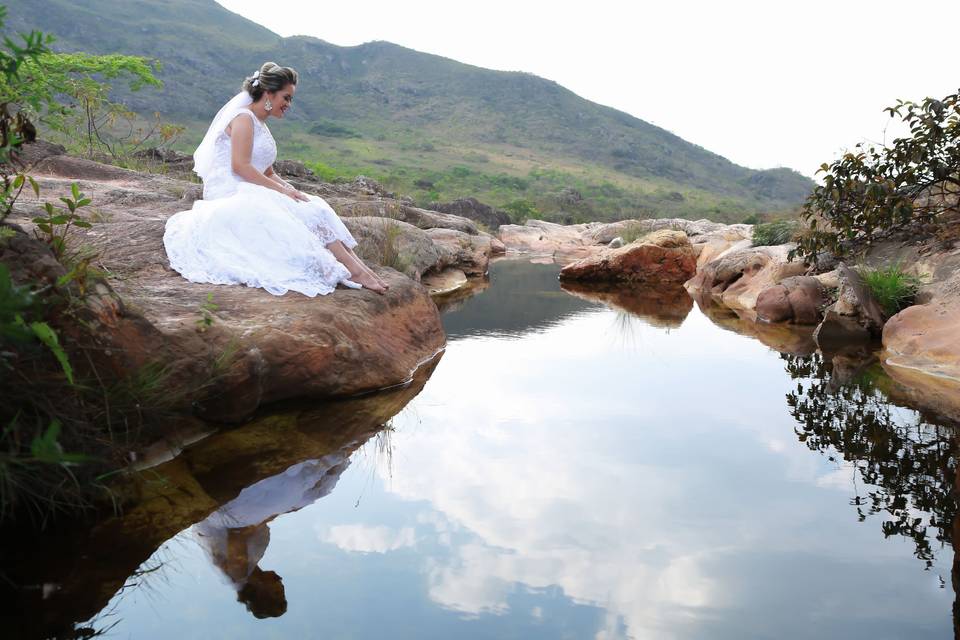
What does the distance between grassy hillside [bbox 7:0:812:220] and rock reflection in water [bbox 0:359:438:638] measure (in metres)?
37.3

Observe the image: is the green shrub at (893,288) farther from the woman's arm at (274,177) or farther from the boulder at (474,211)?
the boulder at (474,211)

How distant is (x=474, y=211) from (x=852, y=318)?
75.5ft

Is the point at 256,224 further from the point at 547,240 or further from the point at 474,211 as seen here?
the point at 474,211

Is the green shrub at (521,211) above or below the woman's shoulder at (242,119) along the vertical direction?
below

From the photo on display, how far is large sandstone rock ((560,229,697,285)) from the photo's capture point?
51.0 feet

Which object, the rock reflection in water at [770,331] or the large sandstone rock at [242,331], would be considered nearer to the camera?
the large sandstone rock at [242,331]

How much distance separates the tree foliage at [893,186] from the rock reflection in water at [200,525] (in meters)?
7.63

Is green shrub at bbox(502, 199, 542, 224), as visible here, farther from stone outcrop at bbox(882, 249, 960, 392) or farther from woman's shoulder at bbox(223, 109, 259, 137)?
woman's shoulder at bbox(223, 109, 259, 137)

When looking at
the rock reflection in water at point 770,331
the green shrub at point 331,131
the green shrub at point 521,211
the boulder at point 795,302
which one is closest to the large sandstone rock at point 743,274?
the rock reflection in water at point 770,331

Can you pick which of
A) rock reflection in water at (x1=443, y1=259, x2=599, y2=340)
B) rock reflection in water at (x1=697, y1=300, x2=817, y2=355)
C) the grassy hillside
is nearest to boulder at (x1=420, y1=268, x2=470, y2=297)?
rock reflection in water at (x1=443, y1=259, x2=599, y2=340)

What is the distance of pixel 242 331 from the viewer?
4.93m

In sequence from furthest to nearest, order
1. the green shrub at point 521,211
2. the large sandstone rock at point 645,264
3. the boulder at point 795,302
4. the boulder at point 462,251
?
the green shrub at point 521,211, the large sandstone rock at point 645,264, the boulder at point 462,251, the boulder at point 795,302

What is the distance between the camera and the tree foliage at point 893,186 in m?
9.25

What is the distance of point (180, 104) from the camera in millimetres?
57969
